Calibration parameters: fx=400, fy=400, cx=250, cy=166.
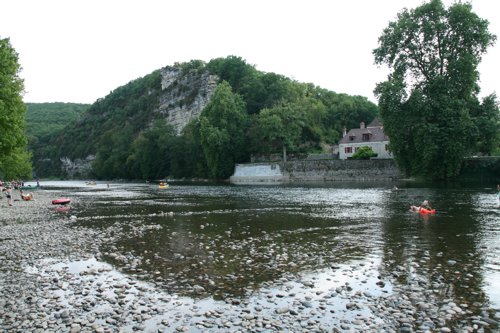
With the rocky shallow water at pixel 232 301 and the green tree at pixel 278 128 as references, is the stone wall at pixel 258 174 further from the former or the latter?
the rocky shallow water at pixel 232 301

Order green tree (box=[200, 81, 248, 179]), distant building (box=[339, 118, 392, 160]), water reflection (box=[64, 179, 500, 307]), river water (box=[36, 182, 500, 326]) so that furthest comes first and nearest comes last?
green tree (box=[200, 81, 248, 179]) < distant building (box=[339, 118, 392, 160]) < water reflection (box=[64, 179, 500, 307]) < river water (box=[36, 182, 500, 326])

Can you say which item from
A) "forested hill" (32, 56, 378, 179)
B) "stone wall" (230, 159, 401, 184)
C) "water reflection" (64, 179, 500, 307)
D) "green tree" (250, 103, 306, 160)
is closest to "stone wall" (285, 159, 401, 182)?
"stone wall" (230, 159, 401, 184)

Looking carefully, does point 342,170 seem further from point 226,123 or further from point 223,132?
point 226,123

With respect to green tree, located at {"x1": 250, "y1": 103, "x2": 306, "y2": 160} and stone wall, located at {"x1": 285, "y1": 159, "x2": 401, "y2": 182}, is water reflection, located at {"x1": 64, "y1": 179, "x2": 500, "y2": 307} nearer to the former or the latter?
stone wall, located at {"x1": 285, "y1": 159, "x2": 401, "y2": 182}

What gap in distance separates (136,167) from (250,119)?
178 ft

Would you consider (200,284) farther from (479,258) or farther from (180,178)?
(180,178)

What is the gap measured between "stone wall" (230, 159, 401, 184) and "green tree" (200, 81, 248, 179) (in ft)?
14.2

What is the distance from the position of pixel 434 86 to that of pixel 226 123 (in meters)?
57.8

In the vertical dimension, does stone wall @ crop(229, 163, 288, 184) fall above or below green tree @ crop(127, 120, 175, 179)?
below

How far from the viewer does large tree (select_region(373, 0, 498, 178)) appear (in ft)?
196

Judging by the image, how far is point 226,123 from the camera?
10769 cm

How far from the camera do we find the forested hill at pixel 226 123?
106 m

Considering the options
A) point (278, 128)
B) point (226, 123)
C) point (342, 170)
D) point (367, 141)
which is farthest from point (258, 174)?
point (367, 141)

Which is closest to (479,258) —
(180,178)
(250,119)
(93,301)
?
(93,301)
